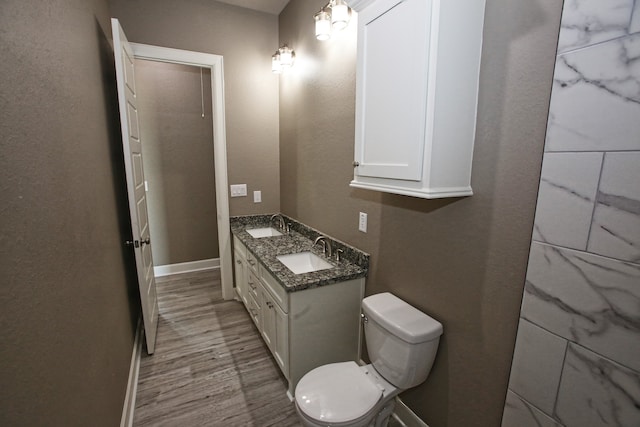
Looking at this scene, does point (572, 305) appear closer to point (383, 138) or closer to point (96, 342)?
point (383, 138)

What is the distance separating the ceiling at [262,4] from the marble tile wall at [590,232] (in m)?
2.44

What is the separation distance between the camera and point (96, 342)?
1232 millimetres

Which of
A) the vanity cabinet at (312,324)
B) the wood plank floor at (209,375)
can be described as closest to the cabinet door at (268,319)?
the vanity cabinet at (312,324)

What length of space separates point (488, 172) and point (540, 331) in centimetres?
59

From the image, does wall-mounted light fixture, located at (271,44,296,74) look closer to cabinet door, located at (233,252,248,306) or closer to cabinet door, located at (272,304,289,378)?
cabinet door, located at (233,252,248,306)

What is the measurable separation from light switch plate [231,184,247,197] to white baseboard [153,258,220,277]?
4.68ft

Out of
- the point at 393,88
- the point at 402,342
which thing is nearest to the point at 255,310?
the point at 402,342

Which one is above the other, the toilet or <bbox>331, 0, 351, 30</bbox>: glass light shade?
<bbox>331, 0, 351, 30</bbox>: glass light shade

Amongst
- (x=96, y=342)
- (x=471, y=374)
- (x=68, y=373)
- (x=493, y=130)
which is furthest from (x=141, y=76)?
(x=471, y=374)

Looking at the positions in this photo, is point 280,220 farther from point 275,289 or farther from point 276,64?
point 276,64

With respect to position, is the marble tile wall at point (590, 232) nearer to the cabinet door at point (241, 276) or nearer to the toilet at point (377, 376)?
the toilet at point (377, 376)

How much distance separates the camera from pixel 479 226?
47.4 inches

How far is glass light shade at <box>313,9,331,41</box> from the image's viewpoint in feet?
6.07

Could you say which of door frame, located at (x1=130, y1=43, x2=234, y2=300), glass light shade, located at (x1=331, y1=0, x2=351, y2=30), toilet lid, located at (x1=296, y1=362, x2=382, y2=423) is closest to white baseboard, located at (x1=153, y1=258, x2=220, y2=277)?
door frame, located at (x1=130, y1=43, x2=234, y2=300)
